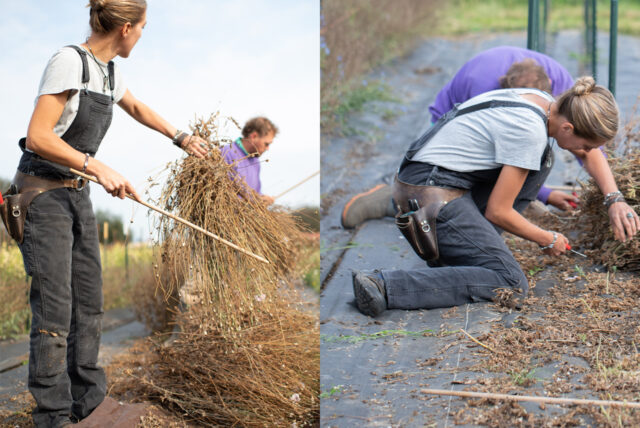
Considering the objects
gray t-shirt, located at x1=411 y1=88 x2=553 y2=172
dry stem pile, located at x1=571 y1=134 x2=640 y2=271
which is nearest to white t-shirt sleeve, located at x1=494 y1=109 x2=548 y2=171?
gray t-shirt, located at x1=411 y1=88 x2=553 y2=172

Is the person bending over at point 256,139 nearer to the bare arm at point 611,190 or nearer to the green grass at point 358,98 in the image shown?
the bare arm at point 611,190

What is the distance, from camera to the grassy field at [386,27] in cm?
752

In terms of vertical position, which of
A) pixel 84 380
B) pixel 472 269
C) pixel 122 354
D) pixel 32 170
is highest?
pixel 32 170

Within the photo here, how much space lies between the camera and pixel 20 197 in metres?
2.37

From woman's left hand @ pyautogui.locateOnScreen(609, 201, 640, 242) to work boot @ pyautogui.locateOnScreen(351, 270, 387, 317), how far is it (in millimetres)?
1230

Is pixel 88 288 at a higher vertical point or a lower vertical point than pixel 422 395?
higher

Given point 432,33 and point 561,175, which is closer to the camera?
point 561,175

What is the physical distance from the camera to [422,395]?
2369 millimetres

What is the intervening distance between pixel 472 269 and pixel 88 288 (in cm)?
179

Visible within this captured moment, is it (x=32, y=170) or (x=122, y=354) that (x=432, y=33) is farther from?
(x=32, y=170)

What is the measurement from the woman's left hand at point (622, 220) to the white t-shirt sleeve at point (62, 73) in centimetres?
261

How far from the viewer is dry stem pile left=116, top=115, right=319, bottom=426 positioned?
107 inches

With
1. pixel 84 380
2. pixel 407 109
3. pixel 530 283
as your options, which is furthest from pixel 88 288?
pixel 407 109

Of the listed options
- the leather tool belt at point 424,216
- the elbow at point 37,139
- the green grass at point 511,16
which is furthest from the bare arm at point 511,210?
the green grass at point 511,16
